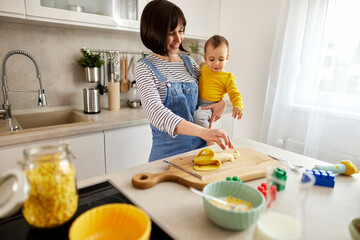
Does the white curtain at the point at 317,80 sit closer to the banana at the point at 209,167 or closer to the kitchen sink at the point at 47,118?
the banana at the point at 209,167

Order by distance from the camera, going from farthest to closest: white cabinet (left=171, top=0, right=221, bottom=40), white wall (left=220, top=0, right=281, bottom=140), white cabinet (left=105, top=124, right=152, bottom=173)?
white wall (left=220, top=0, right=281, bottom=140) < white cabinet (left=171, top=0, right=221, bottom=40) < white cabinet (left=105, top=124, right=152, bottom=173)

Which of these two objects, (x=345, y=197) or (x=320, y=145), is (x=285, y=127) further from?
(x=345, y=197)

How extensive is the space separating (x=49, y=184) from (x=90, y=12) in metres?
1.48

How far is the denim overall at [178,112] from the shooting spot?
4.06 feet

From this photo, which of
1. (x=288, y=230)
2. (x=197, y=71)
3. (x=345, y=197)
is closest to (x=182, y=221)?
(x=288, y=230)

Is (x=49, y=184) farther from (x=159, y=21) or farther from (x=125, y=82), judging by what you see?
(x=125, y=82)

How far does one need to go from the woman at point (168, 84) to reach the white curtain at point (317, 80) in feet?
3.40

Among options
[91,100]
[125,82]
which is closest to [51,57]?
[91,100]

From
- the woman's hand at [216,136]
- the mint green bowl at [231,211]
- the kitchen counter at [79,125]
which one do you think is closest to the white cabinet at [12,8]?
the kitchen counter at [79,125]

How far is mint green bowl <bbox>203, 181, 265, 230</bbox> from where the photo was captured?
0.59 meters

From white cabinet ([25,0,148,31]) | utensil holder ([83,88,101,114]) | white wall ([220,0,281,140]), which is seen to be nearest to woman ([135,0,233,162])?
white cabinet ([25,0,148,31])

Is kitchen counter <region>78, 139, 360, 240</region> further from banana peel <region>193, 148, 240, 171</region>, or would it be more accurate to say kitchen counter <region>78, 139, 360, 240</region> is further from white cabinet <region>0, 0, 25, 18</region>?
white cabinet <region>0, 0, 25, 18</region>

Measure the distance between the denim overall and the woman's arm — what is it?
294 millimetres

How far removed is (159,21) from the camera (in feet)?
3.58
